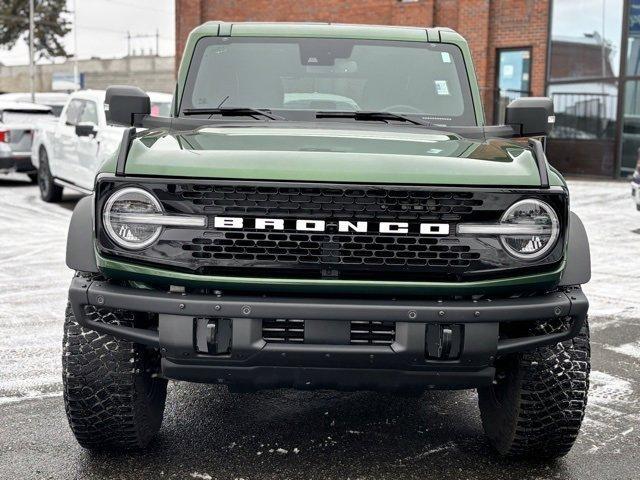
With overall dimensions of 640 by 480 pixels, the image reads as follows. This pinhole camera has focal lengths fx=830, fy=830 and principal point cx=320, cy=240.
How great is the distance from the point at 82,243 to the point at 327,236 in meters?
0.97

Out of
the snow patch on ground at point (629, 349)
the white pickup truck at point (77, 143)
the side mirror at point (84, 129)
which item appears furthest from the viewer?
the white pickup truck at point (77, 143)

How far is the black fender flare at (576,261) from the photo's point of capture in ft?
10.3

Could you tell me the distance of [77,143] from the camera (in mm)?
A: 12023

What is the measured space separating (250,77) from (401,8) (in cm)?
2016

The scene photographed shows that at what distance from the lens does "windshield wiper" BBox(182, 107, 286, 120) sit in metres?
4.11

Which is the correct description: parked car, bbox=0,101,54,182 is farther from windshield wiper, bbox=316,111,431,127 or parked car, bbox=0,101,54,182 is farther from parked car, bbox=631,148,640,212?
windshield wiper, bbox=316,111,431,127

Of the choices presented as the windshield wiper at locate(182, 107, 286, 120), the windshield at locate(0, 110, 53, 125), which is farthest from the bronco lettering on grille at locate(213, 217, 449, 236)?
the windshield at locate(0, 110, 53, 125)

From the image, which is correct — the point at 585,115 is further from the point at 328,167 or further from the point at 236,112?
the point at 328,167

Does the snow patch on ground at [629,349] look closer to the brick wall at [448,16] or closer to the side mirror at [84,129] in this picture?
the side mirror at [84,129]

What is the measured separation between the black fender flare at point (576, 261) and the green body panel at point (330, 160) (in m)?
0.36

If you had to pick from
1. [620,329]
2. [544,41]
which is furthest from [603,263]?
[544,41]

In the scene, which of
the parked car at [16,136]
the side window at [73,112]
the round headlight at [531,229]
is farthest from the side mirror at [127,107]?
the parked car at [16,136]

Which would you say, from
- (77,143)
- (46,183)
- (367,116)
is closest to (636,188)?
(77,143)

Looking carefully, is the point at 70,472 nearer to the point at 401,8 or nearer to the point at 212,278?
the point at 212,278
